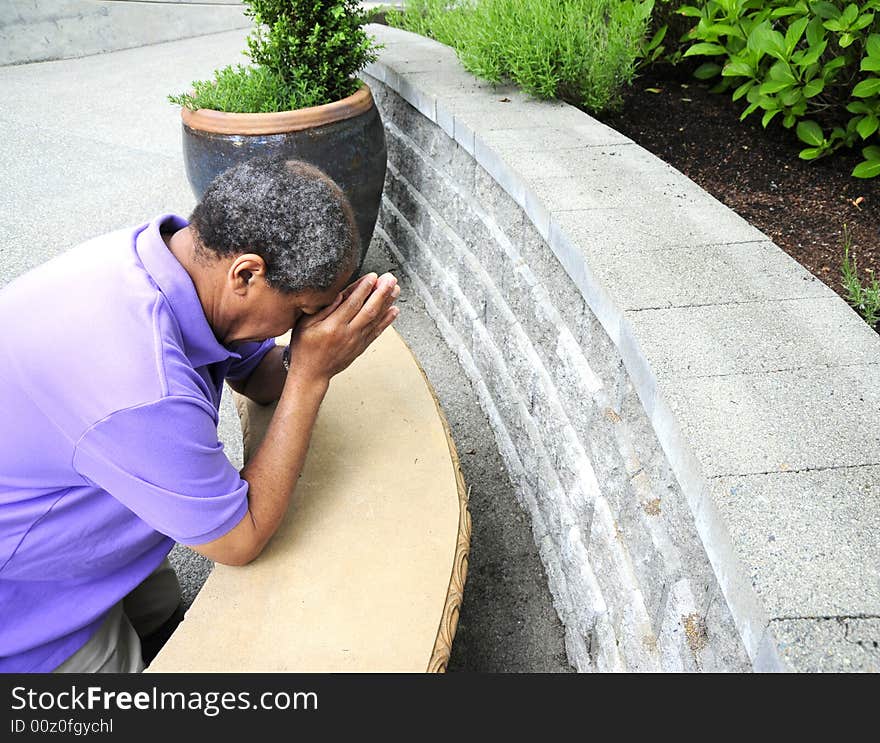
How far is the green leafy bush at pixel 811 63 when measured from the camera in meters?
2.98

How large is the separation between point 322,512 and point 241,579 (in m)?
0.24

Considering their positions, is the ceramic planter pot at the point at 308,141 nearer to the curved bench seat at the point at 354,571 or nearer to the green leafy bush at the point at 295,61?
the green leafy bush at the point at 295,61

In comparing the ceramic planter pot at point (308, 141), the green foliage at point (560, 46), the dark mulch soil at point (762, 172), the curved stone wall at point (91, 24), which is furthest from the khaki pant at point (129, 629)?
the curved stone wall at point (91, 24)

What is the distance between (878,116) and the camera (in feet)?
10.1

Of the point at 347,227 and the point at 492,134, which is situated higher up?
the point at 347,227

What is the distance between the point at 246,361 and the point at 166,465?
0.75m

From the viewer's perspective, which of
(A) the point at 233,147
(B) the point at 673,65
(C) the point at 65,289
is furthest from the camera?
(B) the point at 673,65

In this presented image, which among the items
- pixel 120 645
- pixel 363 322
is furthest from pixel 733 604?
pixel 120 645

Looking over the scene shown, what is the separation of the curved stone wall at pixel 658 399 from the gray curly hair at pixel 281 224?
2.37 ft

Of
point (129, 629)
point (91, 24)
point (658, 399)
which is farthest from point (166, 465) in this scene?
point (91, 24)

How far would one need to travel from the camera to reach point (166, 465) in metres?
1.48

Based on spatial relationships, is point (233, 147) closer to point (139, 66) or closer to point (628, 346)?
point (628, 346)

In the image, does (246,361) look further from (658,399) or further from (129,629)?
(658,399)

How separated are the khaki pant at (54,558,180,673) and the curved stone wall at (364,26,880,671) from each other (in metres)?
1.26
